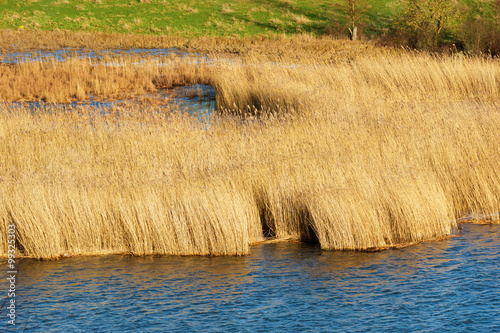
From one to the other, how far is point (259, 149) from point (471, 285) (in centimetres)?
505

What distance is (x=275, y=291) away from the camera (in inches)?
301

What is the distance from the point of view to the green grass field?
49.8 metres

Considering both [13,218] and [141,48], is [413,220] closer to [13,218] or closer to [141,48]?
[13,218]

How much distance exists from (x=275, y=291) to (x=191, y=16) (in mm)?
50227

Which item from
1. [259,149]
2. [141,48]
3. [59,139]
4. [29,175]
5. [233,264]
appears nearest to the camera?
[233,264]

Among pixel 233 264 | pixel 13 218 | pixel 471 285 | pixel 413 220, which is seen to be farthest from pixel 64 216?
pixel 471 285

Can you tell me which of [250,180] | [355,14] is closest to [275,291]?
[250,180]

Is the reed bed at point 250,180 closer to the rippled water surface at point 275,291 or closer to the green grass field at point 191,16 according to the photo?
the rippled water surface at point 275,291

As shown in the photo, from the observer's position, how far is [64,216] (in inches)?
363

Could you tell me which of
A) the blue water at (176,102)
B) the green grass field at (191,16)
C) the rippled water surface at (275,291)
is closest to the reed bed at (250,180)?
the rippled water surface at (275,291)

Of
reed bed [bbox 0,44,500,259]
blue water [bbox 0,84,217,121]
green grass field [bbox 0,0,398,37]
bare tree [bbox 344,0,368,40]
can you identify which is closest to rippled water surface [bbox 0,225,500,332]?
reed bed [bbox 0,44,500,259]

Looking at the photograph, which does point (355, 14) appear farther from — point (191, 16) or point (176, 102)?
point (176, 102)

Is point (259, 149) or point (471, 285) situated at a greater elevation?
point (259, 149)

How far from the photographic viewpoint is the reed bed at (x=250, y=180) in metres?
9.09
